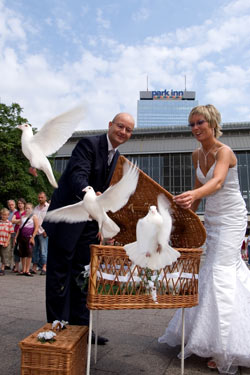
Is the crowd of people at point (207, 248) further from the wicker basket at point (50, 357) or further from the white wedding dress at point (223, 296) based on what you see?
the wicker basket at point (50, 357)

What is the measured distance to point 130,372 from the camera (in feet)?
8.40

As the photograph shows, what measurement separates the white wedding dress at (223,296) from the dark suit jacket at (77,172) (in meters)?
0.96

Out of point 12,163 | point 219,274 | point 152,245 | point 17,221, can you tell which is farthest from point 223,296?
point 12,163

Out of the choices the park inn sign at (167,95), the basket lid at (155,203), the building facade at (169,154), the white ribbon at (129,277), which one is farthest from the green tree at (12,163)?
the park inn sign at (167,95)

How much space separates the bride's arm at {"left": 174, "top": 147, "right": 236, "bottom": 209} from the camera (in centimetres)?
230

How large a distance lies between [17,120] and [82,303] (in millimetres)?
23731

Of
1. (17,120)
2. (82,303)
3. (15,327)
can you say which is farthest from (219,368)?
(17,120)

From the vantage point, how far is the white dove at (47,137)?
281 centimetres

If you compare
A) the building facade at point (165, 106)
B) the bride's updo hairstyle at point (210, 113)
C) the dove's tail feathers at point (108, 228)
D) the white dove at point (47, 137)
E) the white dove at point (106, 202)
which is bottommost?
the dove's tail feathers at point (108, 228)

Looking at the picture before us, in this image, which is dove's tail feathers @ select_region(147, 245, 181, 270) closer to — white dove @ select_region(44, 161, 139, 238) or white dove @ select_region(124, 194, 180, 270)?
white dove @ select_region(124, 194, 180, 270)

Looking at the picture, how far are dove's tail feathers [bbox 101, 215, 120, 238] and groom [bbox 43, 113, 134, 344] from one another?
502 millimetres

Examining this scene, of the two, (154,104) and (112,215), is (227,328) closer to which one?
(112,215)

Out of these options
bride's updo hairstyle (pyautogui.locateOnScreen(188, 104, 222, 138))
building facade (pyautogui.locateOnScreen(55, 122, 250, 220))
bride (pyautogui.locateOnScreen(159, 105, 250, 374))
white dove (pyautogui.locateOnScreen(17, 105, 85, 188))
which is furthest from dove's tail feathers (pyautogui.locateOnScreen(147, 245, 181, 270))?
building facade (pyautogui.locateOnScreen(55, 122, 250, 220))

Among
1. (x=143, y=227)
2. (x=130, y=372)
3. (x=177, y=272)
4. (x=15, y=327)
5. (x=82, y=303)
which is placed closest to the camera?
(x=143, y=227)
